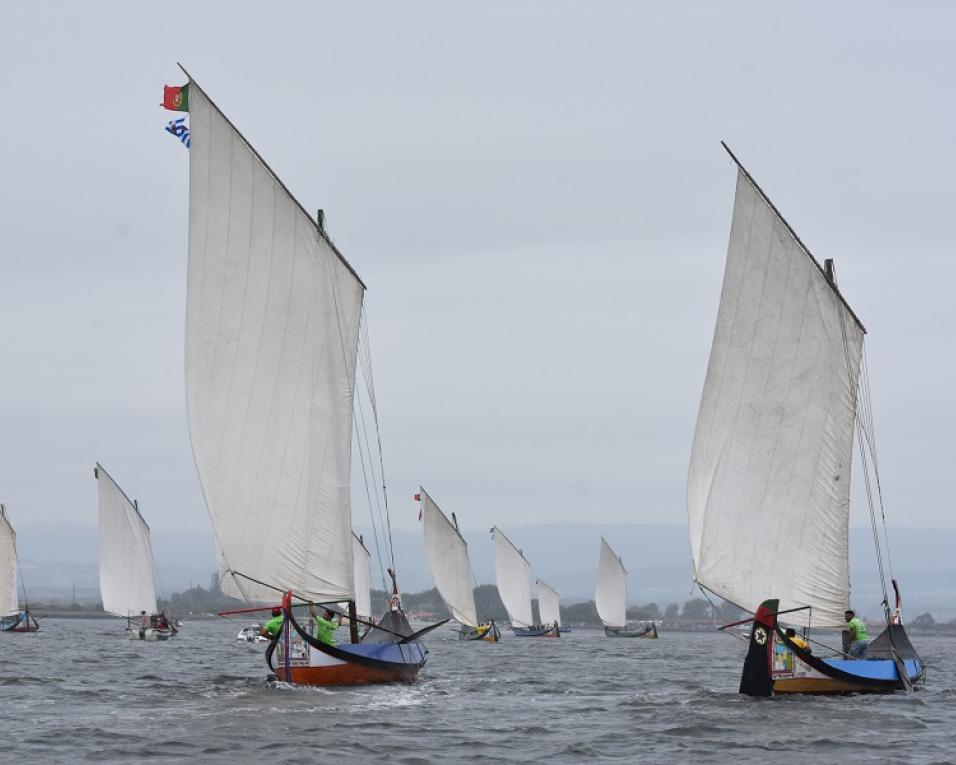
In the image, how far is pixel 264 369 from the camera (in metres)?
42.6

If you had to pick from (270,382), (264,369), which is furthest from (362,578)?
(264,369)

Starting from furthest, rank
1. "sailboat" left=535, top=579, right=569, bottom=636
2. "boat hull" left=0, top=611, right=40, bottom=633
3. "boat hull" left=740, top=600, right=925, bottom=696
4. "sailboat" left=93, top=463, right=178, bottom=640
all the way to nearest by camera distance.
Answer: "sailboat" left=535, top=579, right=569, bottom=636 < "boat hull" left=0, top=611, right=40, bottom=633 < "sailboat" left=93, top=463, right=178, bottom=640 < "boat hull" left=740, top=600, right=925, bottom=696

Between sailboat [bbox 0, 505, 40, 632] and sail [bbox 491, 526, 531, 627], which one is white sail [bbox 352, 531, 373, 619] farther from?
sail [bbox 491, 526, 531, 627]

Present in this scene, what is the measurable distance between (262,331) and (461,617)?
6303 centimetres

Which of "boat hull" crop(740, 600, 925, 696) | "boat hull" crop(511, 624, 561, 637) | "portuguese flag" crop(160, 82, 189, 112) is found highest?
"portuguese flag" crop(160, 82, 189, 112)

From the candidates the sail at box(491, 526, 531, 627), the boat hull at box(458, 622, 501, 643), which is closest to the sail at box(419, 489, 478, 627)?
the boat hull at box(458, 622, 501, 643)

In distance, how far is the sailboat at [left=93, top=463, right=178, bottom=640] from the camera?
101688 millimetres

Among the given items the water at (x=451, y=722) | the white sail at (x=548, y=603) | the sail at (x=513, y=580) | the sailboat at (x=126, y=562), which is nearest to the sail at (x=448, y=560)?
the sailboat at (x=126, y=562)

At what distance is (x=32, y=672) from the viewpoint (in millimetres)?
53750

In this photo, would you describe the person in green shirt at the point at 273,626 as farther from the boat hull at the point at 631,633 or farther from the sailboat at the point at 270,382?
the boat hull at the point at 631,633

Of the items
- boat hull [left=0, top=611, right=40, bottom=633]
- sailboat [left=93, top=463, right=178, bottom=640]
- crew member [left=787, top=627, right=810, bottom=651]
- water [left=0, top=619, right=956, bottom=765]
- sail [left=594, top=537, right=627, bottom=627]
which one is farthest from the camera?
sail [left=594, top=537, right=627, bottom=627]

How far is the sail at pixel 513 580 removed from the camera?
130 metres

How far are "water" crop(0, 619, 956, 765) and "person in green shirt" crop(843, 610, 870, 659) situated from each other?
1.43m

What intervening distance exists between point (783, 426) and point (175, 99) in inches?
739
